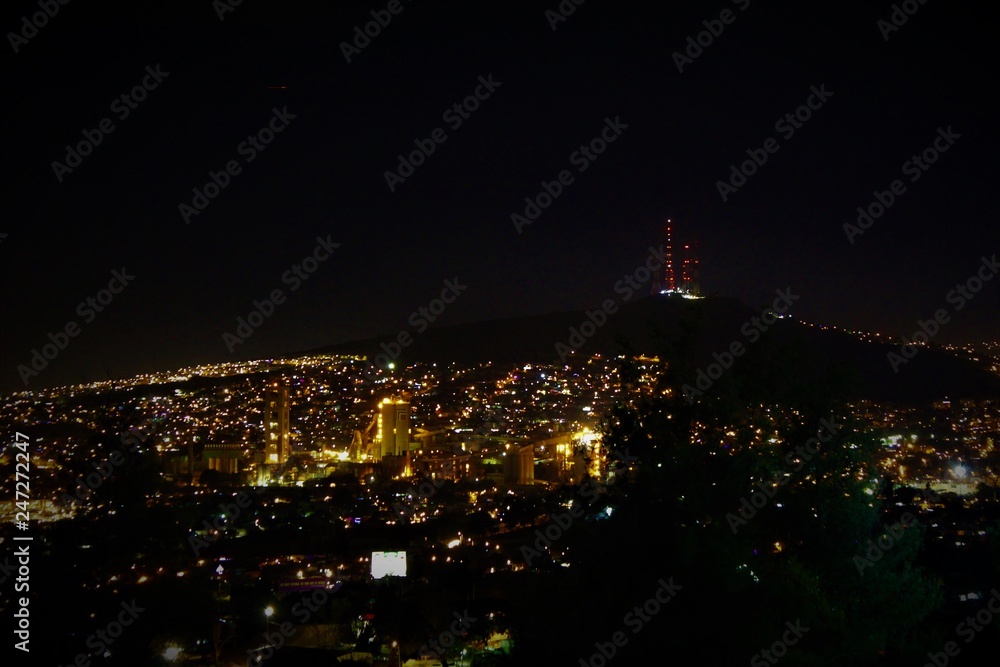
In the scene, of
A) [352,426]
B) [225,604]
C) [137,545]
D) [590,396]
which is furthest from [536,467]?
[137,545]

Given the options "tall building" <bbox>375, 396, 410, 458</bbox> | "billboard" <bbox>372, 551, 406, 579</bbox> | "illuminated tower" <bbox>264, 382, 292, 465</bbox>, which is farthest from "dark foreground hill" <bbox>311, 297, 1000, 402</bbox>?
"illuminated tower" <bbox>264, 382, 292, 465</bbox>

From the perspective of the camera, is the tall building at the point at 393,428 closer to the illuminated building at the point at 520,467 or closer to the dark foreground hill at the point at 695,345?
the illuminated building at the point at 520,467

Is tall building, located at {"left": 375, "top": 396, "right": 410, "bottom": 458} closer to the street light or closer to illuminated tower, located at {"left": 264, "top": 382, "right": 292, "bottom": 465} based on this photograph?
illuminated tower, located at {"left": 264, "top": 382, "right": 292, "bottom": 465}

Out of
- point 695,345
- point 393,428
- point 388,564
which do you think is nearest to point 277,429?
point 393,428

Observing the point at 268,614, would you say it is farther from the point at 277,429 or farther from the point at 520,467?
the point at 277,429

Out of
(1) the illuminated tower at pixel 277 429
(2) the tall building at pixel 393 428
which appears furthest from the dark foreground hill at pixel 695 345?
(1) the illuminated tower at pixel 277 429

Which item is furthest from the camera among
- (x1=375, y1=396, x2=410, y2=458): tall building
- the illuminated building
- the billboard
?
(x1=375, y1=396, x2=410, y2=458): tall building
